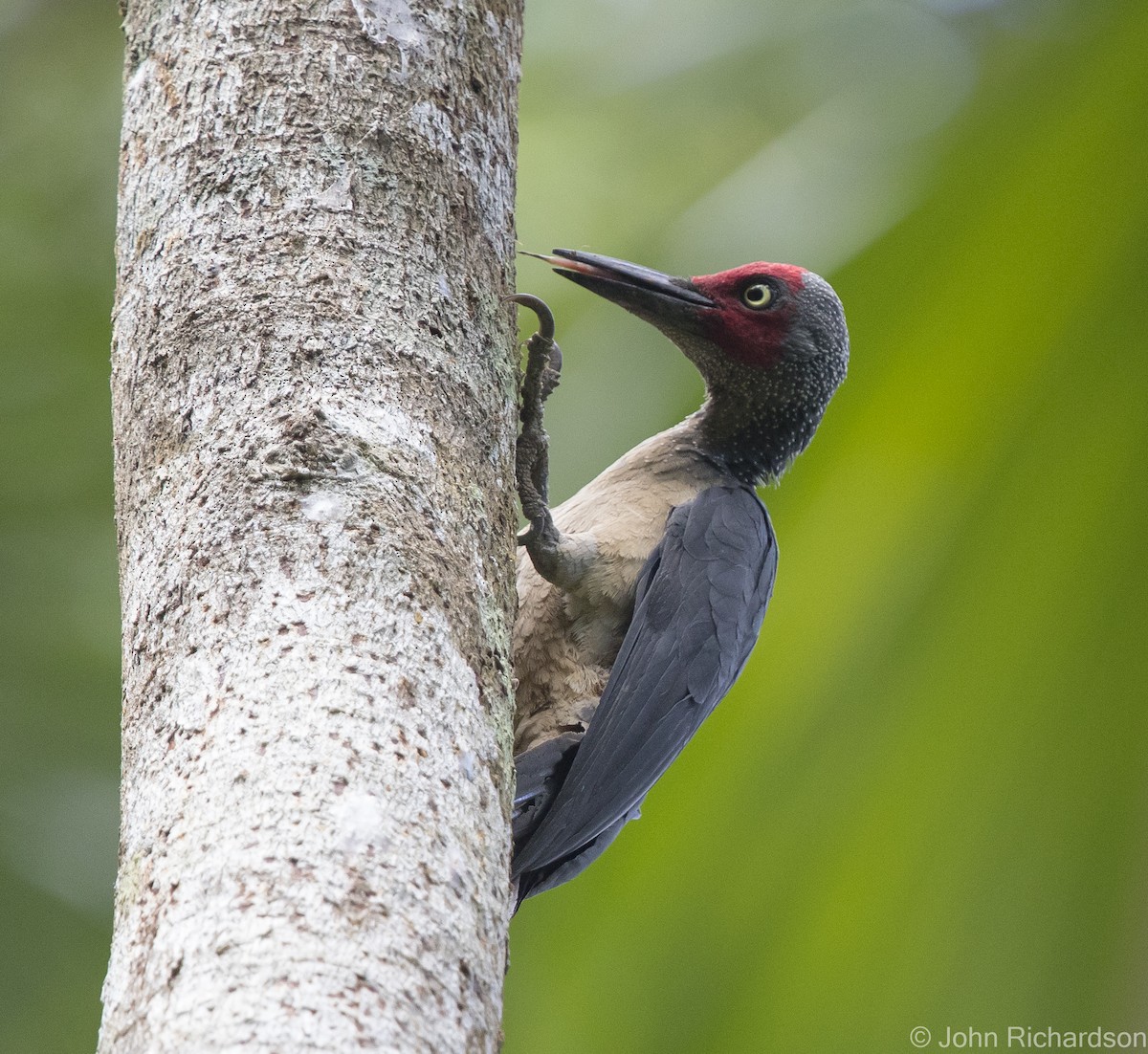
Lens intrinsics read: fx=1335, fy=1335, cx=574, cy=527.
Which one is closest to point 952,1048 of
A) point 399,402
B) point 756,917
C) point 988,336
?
point 756,917

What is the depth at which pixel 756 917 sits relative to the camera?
360cm

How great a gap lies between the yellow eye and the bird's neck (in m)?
0.26

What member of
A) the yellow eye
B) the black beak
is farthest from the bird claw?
the yellow eye

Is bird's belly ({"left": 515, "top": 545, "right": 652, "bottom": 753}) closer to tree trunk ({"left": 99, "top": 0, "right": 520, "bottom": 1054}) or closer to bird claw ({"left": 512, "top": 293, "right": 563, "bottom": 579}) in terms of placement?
bird claw ({"left": 512, "top": 293, "right": 563, "bottom": 579})

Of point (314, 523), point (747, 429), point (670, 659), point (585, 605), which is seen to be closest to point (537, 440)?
point (585, 605)

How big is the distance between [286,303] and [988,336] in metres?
2.13

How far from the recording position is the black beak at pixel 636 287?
3.65 meters

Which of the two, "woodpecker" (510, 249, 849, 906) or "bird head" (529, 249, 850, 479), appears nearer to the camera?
"woodpecker" (510, 249, 849, 906)

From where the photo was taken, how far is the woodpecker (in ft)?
9.74

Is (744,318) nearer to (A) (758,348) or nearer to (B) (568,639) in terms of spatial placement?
(A) (758,348)

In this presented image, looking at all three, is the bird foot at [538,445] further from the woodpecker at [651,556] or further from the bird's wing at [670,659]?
the bird's wing at [670,659]

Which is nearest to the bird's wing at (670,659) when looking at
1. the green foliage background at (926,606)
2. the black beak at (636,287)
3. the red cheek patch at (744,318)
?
the green foliage background at (926,606)

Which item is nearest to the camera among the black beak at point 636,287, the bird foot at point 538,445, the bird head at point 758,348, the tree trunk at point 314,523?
the tree trunk at point 314,523

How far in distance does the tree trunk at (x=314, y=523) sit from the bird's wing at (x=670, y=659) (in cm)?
83
